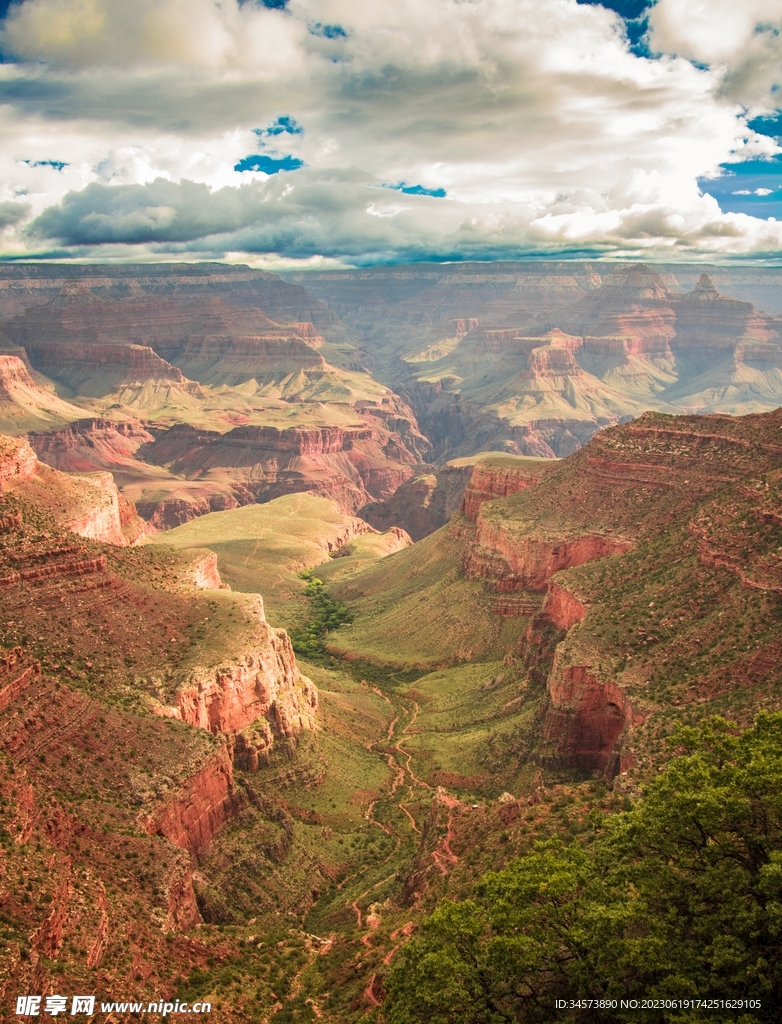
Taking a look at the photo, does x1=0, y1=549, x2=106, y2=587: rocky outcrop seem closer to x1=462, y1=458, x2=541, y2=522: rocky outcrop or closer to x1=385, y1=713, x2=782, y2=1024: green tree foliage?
x1=385, y1=713, x2=782, y2=1024: green tree foliage

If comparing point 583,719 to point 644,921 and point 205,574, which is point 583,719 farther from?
point 205,574

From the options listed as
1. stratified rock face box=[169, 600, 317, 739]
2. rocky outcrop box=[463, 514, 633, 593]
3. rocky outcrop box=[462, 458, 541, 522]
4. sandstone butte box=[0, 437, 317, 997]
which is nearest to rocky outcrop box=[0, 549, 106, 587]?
sandstone butte box=[0, 437, 317, 997]

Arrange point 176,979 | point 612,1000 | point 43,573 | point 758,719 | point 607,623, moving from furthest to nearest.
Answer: point 607,623 < point 43,573 < point 176,979 < point 758,719 < point 612,1000

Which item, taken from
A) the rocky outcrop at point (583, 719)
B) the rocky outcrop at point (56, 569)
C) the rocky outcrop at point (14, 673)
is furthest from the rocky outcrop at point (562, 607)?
the rocky outcrop at point (14, 673)

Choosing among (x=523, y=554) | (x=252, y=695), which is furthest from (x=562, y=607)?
(x=252, y=695)

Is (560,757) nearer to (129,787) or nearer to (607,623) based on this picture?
(607,623)

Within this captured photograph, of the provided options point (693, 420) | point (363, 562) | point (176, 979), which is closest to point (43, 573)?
point (176, 979)
